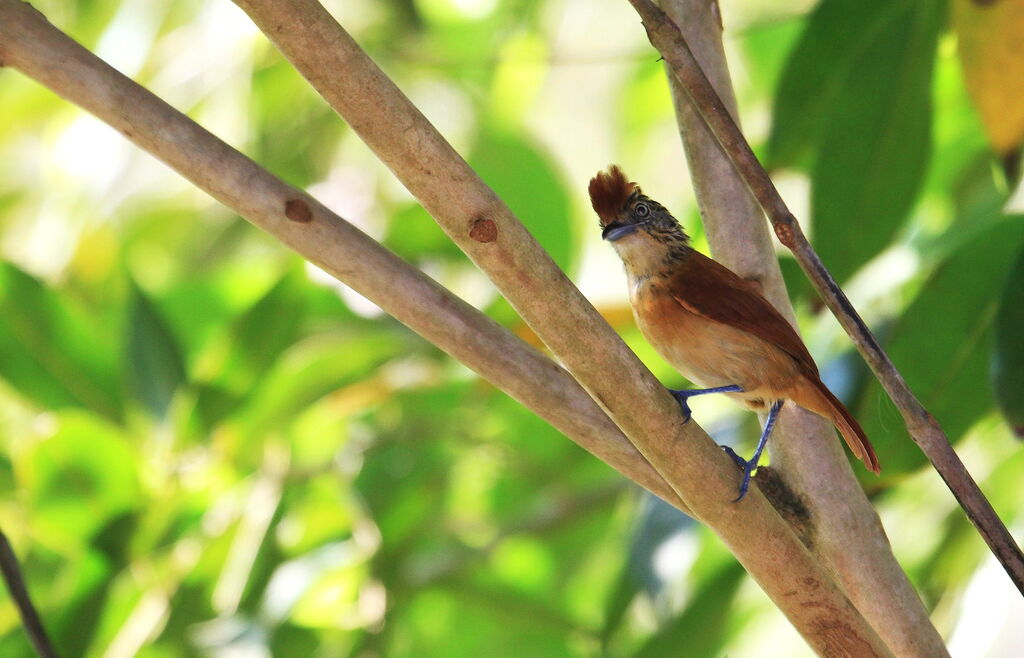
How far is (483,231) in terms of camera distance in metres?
0.66

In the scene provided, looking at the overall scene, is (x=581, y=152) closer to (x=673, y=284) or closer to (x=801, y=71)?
(x=801, y=71)

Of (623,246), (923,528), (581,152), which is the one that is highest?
(581,152)

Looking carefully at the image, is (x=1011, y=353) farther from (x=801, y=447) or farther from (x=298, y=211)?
(x=298, y=211)

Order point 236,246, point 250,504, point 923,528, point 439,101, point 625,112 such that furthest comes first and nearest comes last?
1. point 236,246
2. point 439,101
3. point 625,112
4. point 923,528
5. point 250,504

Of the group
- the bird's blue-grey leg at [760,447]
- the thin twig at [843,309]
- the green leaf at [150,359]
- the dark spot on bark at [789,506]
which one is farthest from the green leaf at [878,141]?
the green leaf at [150,359]

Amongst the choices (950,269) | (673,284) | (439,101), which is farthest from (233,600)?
(439,101)

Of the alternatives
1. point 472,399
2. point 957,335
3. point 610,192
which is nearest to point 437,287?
point 610,192

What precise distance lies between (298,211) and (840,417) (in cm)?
53

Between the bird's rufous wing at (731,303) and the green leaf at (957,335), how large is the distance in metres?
0.19

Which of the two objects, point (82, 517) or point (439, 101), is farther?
point (439, 101)

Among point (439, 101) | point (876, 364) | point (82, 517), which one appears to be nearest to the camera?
point (876, 364)

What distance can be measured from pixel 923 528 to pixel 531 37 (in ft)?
3.98

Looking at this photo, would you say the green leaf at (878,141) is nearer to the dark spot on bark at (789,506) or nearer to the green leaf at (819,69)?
the green leaf at (819,69)

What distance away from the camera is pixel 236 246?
2934 millimetres
